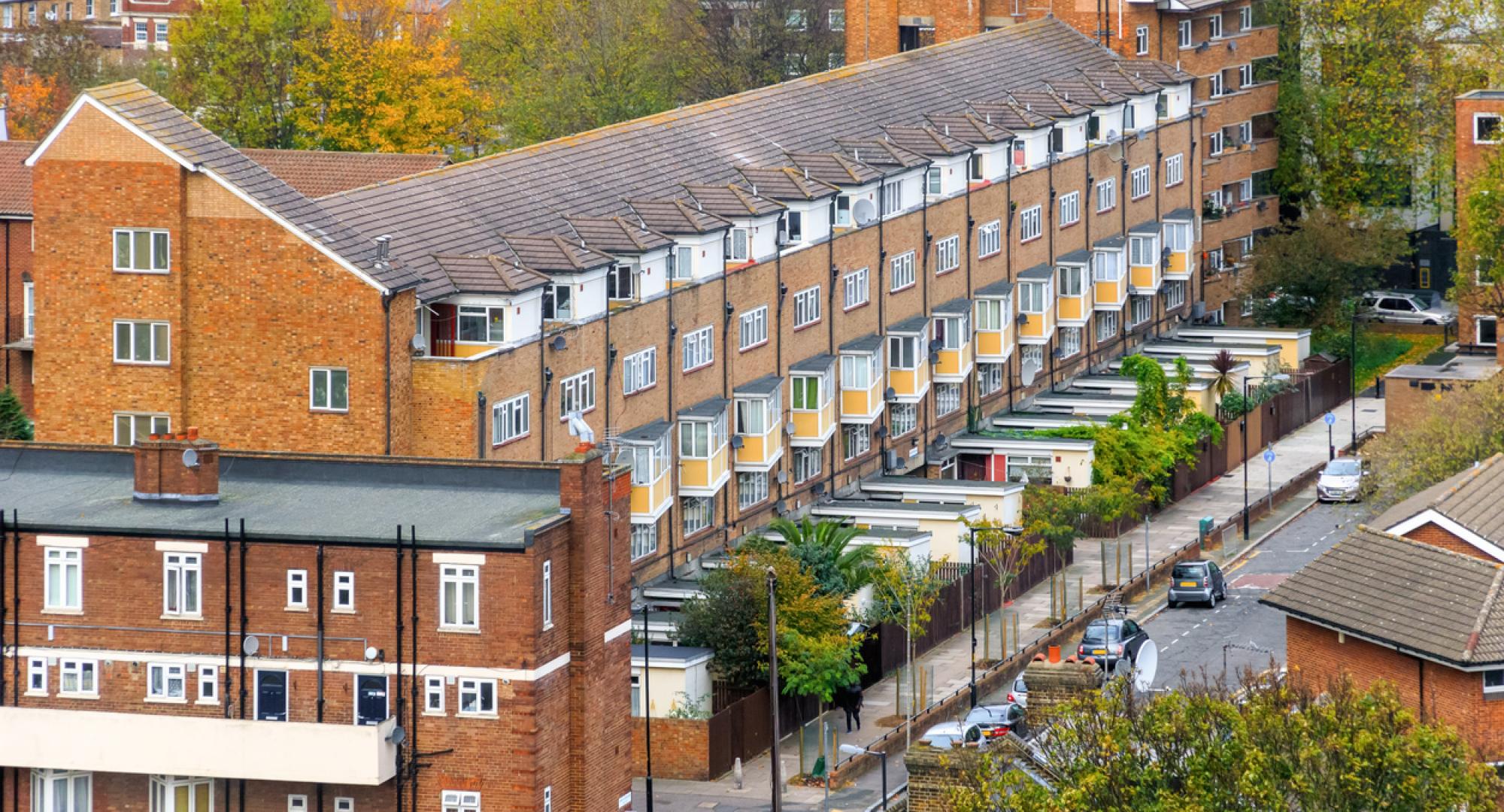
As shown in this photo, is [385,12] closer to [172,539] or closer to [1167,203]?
[1167,203]

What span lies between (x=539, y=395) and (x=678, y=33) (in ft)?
245

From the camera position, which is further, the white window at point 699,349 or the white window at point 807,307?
the white window at point 807,307

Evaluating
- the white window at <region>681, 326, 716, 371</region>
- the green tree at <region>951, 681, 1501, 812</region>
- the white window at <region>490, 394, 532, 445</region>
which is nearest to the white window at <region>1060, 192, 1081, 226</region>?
the white window at <region>681, 326, 716, 371</region>

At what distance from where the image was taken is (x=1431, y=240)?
148m

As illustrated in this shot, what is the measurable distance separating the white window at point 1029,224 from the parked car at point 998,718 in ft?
132

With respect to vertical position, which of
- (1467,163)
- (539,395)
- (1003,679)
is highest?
(1467,163)

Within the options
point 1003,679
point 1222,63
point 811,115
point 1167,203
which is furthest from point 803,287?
point 1222,63

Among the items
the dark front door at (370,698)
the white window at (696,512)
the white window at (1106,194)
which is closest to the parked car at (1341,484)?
the white window at (1106,194)

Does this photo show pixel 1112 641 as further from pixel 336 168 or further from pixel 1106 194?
pixel 1106 194

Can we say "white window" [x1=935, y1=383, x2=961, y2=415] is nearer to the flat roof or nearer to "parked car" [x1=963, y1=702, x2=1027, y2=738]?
"parked car" [x1=963, y1=702, x2=1027, y2=738]

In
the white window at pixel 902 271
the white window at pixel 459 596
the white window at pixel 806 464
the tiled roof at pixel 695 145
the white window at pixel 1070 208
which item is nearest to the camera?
the white window at pixel 459 596

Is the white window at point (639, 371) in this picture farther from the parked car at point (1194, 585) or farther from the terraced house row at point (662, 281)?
the parked car at point (1194, 585)

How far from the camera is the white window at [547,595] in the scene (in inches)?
2854

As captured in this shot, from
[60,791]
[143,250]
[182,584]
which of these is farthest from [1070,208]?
[60,791]
